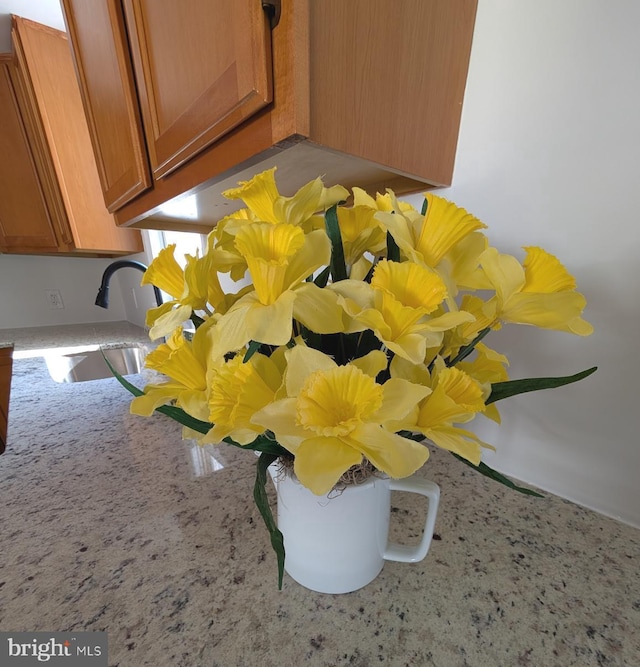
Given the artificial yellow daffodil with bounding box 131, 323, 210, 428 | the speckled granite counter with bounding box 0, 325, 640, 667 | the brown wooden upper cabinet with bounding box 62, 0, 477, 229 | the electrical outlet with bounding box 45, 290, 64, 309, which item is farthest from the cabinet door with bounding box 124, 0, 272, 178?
the electrical outlet with bounding box 45, 290, 64, 309

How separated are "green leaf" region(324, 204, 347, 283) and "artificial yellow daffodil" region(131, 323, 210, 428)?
12 centimetres

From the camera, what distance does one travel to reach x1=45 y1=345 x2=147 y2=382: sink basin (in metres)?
1.51

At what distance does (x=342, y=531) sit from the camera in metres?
0.30

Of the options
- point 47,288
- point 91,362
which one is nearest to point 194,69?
point 91,362

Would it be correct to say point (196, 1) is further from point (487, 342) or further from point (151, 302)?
point (151, 302)

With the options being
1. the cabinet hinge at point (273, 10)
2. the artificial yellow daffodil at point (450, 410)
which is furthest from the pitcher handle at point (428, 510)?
the cabinet hinge at point (273, 10)

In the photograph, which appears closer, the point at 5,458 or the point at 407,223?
the point at 407,223

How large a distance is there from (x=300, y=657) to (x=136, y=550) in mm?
251

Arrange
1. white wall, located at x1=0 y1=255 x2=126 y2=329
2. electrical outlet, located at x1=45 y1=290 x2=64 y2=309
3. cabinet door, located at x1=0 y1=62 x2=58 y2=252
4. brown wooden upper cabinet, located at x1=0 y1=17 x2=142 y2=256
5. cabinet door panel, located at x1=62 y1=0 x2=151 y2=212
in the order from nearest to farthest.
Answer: cabinet door panel, located at x1=62 y1=0 x2=151 y2=212
brown wooden upper cabinet, located at x1=0 y1=17 x2=142 y2=256
cabinet door, located at x1=0 y1=62 x2=58 y2=252
white wall, located at x1=0 y1=255 x2=126 y2=329
electrical outlet, located at x1=45 y1=290 x2=64 y2=309

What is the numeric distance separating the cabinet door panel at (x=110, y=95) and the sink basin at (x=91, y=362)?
89cm

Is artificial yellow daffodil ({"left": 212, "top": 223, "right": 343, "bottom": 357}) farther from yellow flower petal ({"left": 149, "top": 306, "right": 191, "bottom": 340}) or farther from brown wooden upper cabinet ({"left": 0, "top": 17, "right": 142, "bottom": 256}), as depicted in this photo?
brown wooden upper cabinet ({"left": 0, "top": 17, "right": 142, "bottom": 256})

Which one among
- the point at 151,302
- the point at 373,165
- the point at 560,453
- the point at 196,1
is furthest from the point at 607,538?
the point at 151,302

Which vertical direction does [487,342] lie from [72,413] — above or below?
above

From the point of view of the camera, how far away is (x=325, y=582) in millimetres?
334
